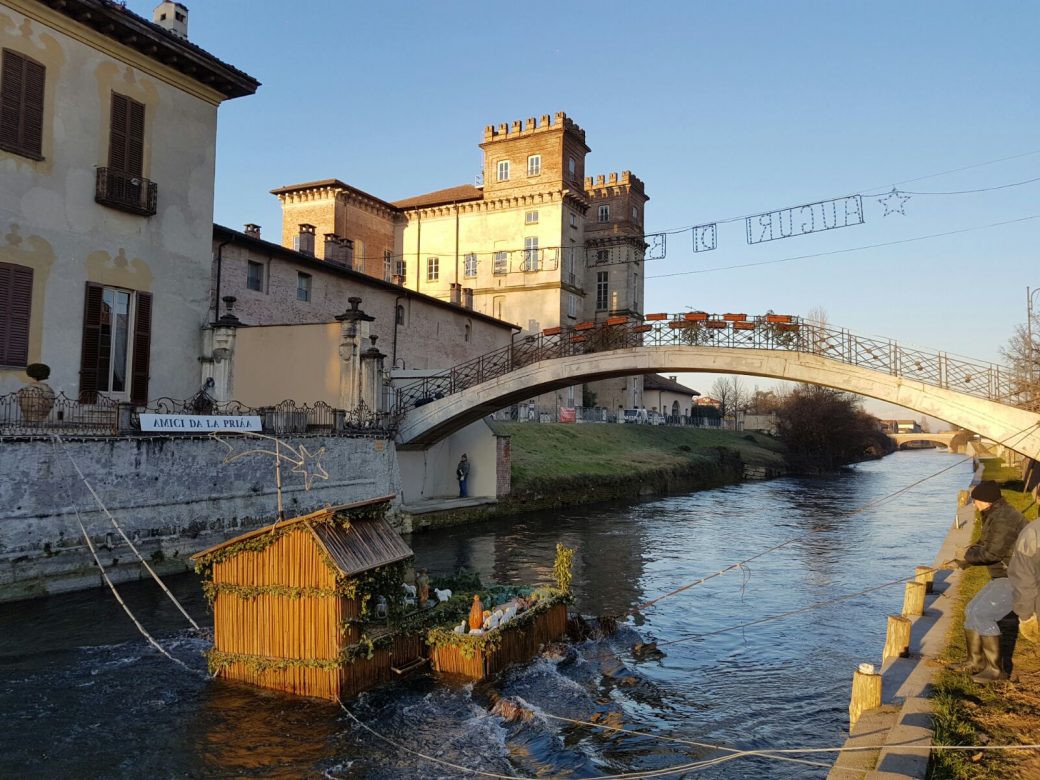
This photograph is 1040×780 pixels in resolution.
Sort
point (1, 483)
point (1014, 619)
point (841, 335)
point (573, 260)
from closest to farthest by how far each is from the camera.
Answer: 1. point (1014, 619)
2. point (1, 483)
3. point (841, 335)
4. point (573, 260)

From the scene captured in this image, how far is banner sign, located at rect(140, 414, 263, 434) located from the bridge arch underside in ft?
27.9

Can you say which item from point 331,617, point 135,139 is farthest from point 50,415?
point 331,617

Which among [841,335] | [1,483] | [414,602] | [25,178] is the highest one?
[25,178]

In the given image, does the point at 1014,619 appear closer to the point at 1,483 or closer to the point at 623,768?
the point at 623,768

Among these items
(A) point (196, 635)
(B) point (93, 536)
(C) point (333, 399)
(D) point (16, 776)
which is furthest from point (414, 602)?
(C) point (333, 399)

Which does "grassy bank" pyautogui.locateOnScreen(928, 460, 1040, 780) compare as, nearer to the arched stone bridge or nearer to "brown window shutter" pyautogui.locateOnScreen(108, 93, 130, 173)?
"brown window shutter" pyautogui.locateOnScreen(108, 93, 130, 173)

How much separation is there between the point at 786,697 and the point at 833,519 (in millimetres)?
21098

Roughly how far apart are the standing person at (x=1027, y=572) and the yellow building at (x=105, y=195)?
60.2 feet

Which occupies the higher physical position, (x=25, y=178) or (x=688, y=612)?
(x=25, y=178)

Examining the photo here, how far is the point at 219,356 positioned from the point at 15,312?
5.21 m

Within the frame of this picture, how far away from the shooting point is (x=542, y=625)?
38.3 feet

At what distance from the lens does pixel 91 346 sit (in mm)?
18344

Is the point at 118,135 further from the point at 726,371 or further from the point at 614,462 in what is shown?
the point at 614,462

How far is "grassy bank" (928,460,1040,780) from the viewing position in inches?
225
